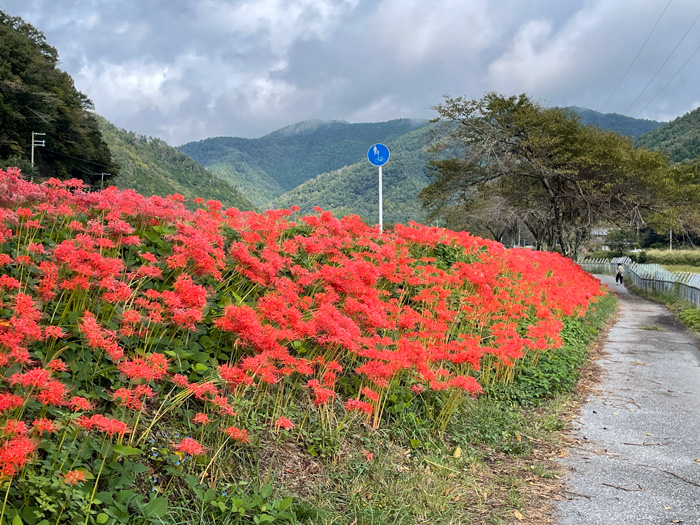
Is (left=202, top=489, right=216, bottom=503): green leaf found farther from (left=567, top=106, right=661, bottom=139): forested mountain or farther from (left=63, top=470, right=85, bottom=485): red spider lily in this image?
(left=567, top=106, right=661, bottom=139): forested mountain

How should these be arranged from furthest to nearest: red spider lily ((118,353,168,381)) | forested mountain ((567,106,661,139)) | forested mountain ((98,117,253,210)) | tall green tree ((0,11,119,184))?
1. forested mountain ((567,106,661,139))
2. forested mountain ((98,117,253,210))
3. tall green tree ((0,11,119,184))
4. red spider lily ((118,353,168,381))

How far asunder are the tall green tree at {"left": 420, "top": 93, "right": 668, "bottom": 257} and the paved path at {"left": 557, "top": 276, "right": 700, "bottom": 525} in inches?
521

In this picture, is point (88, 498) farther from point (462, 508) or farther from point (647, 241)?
point (647, 241)

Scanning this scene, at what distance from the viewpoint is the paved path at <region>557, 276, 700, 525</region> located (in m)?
3.18

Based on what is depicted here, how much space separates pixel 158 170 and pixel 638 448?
83.3 m

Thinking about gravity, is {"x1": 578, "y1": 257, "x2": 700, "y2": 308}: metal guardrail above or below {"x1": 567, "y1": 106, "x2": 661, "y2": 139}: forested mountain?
below

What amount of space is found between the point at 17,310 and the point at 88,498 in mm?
813

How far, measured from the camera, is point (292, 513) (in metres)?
2.39

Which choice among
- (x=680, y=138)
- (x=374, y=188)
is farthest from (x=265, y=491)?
(x=680, y=138)

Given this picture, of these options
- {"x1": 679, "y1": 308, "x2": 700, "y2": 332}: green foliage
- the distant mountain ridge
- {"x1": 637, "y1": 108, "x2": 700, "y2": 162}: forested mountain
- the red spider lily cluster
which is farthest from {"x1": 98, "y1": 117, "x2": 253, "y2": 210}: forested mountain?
the red spider lily cluster

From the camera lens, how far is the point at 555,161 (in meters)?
20.1

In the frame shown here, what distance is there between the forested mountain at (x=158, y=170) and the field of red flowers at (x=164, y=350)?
189 ft

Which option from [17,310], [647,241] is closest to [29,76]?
[17,310]

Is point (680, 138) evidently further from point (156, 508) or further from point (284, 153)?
point (284, 153)
